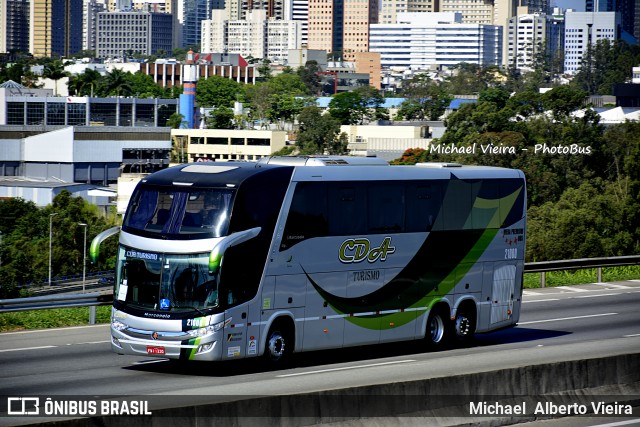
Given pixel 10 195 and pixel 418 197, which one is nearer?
pixel 418 197

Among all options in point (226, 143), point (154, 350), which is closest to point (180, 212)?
point (154, 350)

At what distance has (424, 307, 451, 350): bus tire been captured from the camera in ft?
74.3

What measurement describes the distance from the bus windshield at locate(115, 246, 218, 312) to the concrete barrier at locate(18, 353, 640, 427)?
12.5 ft

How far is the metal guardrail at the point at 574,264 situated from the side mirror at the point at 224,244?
15.2 metres

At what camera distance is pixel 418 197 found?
870 inches

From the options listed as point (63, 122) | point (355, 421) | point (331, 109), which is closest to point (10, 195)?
point (63, 122)

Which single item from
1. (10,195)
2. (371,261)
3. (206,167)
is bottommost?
(10,195)

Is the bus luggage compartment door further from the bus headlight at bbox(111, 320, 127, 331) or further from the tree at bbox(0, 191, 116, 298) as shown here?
the tree at bbox(0, 191, 116, 298)

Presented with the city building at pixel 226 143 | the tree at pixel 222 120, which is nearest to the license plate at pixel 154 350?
the city building at pixel 226 143

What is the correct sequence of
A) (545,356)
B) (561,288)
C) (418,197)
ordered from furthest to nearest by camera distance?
(561,288)
(418,197)
(545,356)

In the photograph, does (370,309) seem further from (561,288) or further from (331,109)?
(331,109)

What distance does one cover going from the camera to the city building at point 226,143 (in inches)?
6457

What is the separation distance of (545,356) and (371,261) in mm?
3374

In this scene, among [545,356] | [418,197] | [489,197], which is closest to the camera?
[545,356]
